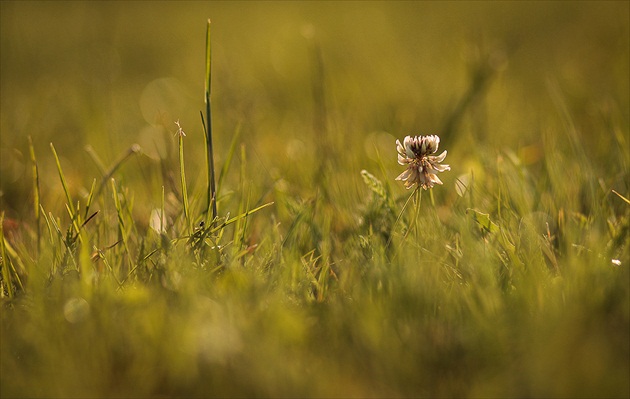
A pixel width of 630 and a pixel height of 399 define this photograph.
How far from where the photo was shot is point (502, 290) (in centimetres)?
132

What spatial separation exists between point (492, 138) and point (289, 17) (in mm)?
3124

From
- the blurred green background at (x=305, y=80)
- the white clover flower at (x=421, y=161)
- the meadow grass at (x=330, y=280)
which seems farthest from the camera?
the blurred green background at (x=305, y=80)

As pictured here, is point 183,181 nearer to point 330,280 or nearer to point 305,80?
point 330,280

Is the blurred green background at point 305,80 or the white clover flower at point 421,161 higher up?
the blurred green background at point 305,80

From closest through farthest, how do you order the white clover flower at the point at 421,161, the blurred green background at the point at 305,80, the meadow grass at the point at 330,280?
1. the meadow grass at the point at 330,280
2. the white clover flower at the point at 421,161
3. the blurred green background at the point at 305,80

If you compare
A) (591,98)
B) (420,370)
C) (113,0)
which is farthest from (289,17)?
(420,370)

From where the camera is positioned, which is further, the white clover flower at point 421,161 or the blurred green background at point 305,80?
the blurred green background at point 305,80

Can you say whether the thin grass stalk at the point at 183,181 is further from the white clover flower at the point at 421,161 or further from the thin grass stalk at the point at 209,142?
the white clover flower at the point at 421,161

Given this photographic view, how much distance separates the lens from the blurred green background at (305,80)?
2490 millimetres

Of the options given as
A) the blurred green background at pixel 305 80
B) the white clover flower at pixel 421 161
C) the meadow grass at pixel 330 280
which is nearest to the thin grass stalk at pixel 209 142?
the meadow grass at pixel 330 280

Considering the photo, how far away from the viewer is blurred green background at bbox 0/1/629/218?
8.17ft

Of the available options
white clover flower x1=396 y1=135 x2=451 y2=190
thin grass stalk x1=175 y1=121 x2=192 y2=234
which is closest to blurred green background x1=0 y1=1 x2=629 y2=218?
thin grass stalk x1=175 y1=121 x2=192 y2=234

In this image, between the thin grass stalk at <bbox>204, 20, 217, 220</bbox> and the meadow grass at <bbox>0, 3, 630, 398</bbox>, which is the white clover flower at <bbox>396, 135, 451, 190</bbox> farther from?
the thin grass stalk at <bbox>204, 20, 217, 220</bbox>

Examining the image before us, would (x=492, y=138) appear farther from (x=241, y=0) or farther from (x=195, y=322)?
(x=241, y=0)
